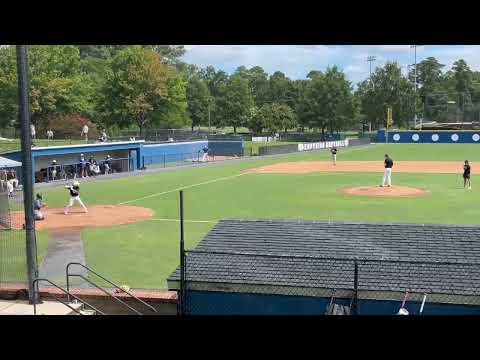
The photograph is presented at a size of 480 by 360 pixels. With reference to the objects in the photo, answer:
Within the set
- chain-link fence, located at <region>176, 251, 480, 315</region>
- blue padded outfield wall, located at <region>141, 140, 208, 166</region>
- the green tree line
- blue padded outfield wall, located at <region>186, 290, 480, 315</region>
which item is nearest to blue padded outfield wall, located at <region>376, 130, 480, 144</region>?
the green tree line

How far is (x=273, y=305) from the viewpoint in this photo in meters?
9.55

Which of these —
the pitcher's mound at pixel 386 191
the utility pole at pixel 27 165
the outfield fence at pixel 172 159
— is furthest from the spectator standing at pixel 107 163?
the utility pole at pixel 27 165

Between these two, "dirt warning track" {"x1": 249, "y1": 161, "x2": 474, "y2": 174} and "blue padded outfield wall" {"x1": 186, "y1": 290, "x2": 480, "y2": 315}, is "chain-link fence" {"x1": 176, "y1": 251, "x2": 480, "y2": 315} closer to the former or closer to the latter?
"blue padded outfield wall" {"x1": 186, "y1": 290, "x2": 480, "y2": 315}

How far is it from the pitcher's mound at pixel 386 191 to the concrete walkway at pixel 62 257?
14.4 meters

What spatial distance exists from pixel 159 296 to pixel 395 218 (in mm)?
11924

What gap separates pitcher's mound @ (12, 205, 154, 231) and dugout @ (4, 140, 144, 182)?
8543 mm

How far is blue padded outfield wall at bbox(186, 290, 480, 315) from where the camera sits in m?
9.06

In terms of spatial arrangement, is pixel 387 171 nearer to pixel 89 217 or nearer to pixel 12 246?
pixel 89 217

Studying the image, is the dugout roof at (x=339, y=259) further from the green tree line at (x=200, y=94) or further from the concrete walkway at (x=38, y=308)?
the green tree line at (x=200, y=94)

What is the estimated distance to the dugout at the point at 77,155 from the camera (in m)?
34.7

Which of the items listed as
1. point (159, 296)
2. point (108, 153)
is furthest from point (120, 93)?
point (159, 296)
